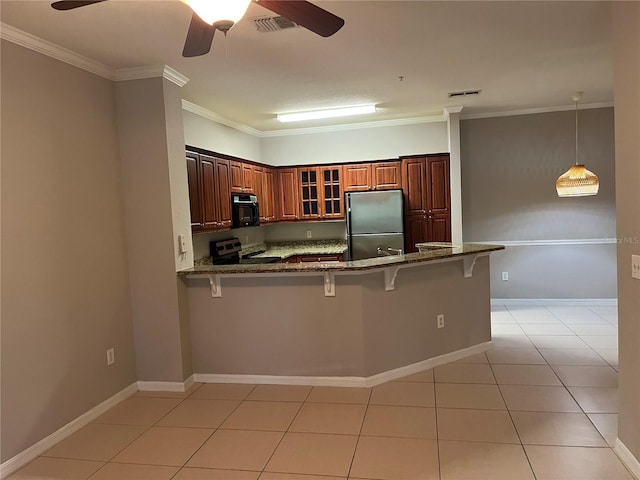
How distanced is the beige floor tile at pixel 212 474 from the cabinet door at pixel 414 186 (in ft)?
13.2

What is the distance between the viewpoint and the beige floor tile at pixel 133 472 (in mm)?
2424

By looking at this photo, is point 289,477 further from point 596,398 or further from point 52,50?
point 52,50

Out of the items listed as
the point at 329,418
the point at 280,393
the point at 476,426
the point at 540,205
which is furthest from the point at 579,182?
the point at 280,393

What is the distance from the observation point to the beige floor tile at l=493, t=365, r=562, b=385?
343 cm

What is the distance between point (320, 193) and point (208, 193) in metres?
2.13

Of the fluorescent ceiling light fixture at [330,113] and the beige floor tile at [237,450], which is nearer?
the beige floor tile at [237,450]

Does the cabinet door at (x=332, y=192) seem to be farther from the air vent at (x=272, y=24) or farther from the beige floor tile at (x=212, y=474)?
the beige floor tile at (x=212, y=474)

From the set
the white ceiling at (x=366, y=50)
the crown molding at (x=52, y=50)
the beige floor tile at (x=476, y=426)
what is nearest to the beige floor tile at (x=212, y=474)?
the beige floor tile at (x=476, y=426)

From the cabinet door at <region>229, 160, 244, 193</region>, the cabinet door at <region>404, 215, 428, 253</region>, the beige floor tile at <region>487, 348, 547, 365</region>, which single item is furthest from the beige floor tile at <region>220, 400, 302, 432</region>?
the cabinet door at <region>404, 215, 428, 253</region>

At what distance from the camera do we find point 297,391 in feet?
11.4

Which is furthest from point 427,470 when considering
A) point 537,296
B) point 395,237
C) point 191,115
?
point 537,296

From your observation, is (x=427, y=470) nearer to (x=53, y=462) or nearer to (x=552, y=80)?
(x=53, y=462)

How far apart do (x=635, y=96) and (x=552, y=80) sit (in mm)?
2561

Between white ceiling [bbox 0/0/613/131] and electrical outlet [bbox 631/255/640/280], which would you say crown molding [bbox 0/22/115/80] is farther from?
electrical outlet [bbox 631/255/640/280]
